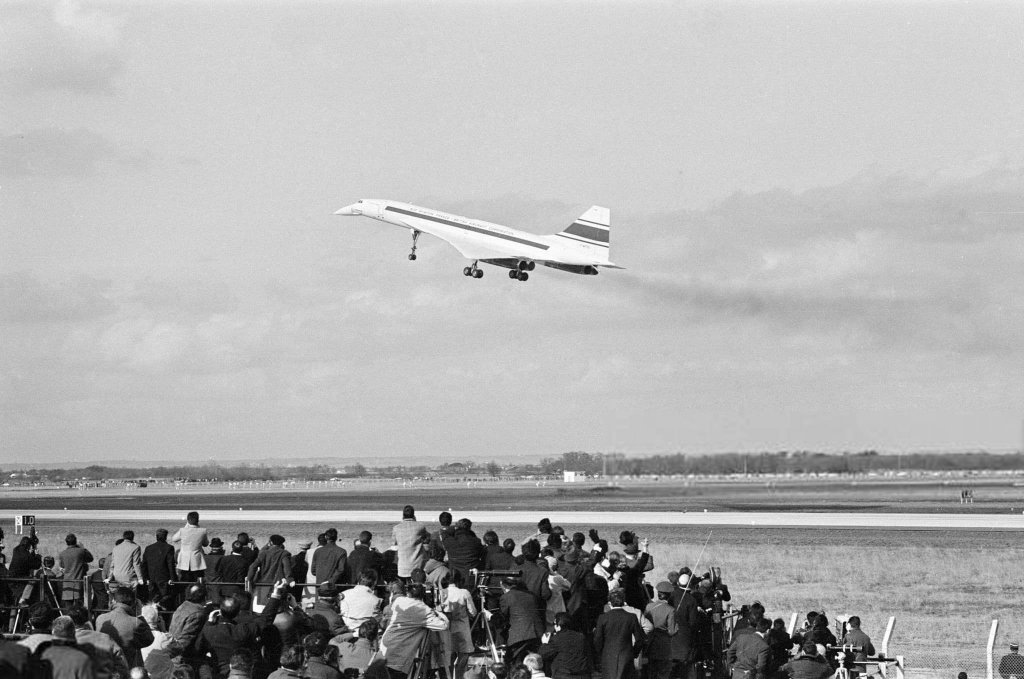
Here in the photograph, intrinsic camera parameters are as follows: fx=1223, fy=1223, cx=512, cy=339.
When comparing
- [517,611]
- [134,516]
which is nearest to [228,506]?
[134,516]

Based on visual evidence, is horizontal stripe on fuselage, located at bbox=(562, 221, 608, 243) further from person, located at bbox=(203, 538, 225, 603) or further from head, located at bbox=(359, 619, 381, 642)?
head, located at bbox=(359, 619, 381, 642)

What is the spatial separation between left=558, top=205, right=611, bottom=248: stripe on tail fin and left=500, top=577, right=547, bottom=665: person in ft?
138

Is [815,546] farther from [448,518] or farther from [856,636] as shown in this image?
[448,518]

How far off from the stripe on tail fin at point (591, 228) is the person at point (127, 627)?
1763 inches

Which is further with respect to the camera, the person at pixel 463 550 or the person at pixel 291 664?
the person at pixel 463 550

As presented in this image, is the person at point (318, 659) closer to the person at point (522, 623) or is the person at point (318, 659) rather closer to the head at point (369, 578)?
the head at point (369, 578)

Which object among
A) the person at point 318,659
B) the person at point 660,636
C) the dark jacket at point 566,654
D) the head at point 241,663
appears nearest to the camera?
the head at point 241,663

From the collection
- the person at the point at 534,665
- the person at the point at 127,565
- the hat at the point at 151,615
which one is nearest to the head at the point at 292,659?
the person at the point at 534,665

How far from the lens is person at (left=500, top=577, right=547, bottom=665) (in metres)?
16.3

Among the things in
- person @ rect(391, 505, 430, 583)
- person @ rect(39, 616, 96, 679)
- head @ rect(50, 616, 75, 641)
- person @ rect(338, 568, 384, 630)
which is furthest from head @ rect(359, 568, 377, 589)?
person @ rect(39, 616, 96, 679)

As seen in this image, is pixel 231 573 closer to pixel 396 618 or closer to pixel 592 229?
pixel 396 618

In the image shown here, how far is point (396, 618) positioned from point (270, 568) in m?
4.96

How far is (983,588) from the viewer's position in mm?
34344

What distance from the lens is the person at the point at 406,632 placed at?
1484cm
